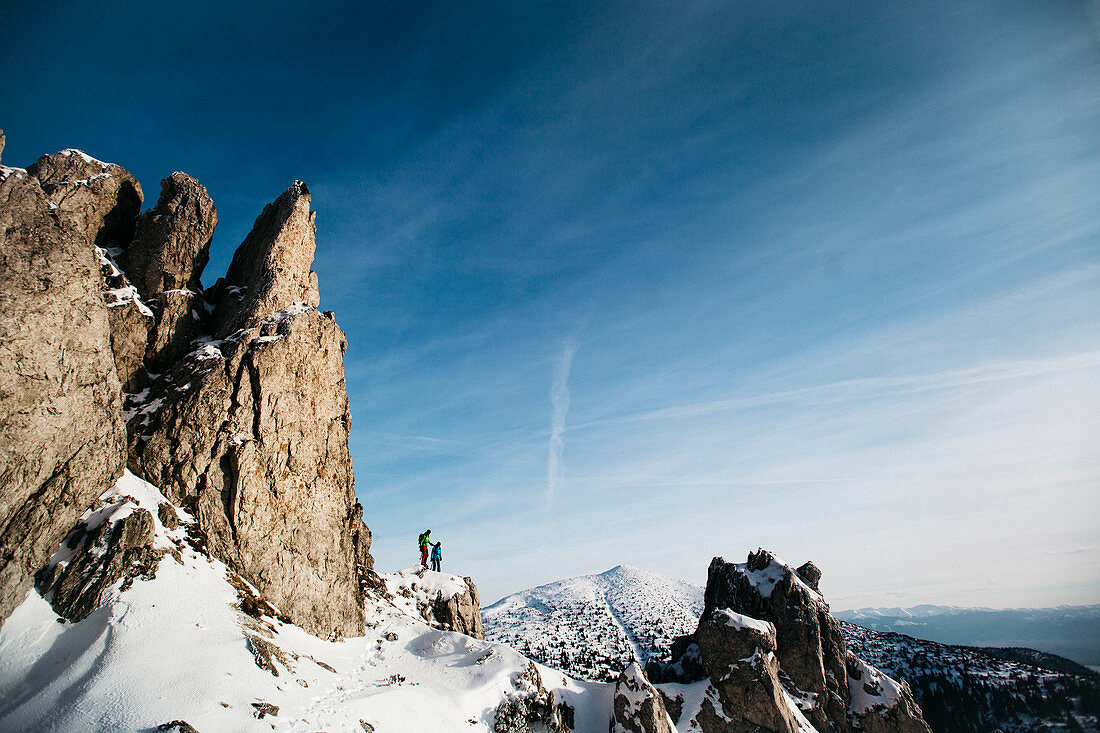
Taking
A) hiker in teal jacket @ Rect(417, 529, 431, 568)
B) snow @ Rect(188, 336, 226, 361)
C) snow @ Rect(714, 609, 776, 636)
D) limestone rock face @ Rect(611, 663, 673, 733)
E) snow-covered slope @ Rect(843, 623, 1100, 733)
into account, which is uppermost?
snow @ Rect(188, 336, 226, 361)

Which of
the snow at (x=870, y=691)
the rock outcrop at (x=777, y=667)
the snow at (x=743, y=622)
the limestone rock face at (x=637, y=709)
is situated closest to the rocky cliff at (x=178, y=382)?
the limestone rock face at (x=637, y=709)

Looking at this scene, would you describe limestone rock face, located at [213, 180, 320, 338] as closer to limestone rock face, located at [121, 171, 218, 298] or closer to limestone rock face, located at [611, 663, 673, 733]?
limestone rock face, located at [121, 171, 218, 298]

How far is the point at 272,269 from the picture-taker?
38.5 m

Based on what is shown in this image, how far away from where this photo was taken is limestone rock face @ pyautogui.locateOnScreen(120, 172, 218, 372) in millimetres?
34719

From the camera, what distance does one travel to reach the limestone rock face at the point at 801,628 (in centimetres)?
4262

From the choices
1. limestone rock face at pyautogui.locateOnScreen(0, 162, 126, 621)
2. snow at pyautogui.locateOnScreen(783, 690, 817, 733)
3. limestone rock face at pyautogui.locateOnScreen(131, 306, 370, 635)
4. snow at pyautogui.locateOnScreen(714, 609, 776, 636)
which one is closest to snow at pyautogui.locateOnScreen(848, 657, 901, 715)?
snow at pyautogui.locateOnScreen(783, 690, 817, 733)

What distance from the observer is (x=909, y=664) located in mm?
117938

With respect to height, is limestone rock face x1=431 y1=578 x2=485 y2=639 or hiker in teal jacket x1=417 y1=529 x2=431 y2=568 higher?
hiker in teal jacket x1=417 y1=529 x2=431 y2=568

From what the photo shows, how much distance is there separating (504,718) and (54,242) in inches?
1435

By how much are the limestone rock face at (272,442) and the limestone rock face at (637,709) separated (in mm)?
18758

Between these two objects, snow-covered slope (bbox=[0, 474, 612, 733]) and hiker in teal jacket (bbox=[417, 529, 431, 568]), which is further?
hiker in teal jacket (bbox=[417, 529, 431, 568])

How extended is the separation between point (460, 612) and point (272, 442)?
24355 mm

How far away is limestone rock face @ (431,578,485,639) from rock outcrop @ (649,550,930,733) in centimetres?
1789

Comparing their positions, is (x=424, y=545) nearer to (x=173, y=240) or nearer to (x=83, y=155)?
(x=173, y=240)
